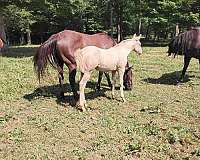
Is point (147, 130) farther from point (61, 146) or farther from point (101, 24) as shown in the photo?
point (101, 24)

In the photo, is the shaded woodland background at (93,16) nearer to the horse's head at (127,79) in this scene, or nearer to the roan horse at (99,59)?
the horse's head at (127,79)

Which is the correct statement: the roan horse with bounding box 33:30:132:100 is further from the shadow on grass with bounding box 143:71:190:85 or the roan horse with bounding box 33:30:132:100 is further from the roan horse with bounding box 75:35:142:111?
the shadow on grass with bounding box 143:71:190:85

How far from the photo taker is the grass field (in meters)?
6.44

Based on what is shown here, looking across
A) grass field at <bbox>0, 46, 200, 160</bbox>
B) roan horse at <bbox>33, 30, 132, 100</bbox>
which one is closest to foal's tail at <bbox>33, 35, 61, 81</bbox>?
roan horse at <bbox>33, 30, 132, 100</bbox>

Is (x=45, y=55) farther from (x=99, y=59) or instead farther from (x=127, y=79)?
(x=127, y=79)

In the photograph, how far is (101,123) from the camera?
26.0 feet

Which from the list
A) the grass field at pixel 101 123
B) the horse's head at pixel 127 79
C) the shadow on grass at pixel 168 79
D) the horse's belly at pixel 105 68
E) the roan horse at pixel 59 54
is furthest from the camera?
the shadow on grass at pixel 168 79

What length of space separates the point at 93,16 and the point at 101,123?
1401 inches

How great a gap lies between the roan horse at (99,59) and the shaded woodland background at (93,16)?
14.6 metres

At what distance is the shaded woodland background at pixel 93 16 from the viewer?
1114 inches

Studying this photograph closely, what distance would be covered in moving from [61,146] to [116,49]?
3772 millimetres

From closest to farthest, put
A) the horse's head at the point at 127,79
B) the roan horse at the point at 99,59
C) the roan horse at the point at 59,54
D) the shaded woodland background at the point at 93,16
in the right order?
1. the roan horse at the point at 99,59
2. the roan horse at the point at 59,54
3. the horse's head at the point at 127,79
4. the shaded woodland background at the point at 93,16

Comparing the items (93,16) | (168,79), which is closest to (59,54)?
(168,79)

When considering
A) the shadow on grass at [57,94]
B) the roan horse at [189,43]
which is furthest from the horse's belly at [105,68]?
the roan horse at [189,43]
